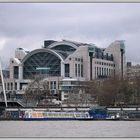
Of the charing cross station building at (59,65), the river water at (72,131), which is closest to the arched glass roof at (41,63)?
the charing cross station building at (59,65)

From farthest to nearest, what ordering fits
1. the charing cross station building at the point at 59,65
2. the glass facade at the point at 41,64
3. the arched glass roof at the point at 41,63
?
the glass facade at the point at 41,64
the arched glass roof at the point at 41,63
the charing cross station building at the point at 59,65

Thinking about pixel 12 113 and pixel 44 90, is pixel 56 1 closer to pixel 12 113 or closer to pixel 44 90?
pixel 12 113

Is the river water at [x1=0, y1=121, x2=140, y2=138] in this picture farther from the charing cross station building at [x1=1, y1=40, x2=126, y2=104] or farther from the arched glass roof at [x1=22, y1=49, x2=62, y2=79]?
the arched glass roof at [x1=22, y1=49, x2=62, y2=79]

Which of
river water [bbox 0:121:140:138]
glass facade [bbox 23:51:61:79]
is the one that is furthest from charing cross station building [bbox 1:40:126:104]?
river water [bbox 0:121:140:138]

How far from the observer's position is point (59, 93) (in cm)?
8606

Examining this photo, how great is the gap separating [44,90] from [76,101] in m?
10.9

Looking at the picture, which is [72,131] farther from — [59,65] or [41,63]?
[41,63]

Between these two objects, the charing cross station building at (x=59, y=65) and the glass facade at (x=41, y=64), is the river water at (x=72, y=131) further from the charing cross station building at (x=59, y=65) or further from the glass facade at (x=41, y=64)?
the glass facade at (x=41, y=64)

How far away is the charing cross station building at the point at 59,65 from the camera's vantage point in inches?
3733

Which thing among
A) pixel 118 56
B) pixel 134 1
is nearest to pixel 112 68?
pixel 118 56

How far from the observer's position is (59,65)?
317 ft

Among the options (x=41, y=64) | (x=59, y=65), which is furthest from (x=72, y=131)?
(x=41, y=64)

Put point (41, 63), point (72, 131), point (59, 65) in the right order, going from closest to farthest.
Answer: point (72, 131), point (59, 65), point (41, 63)

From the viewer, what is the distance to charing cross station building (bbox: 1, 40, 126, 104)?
9481 cm
